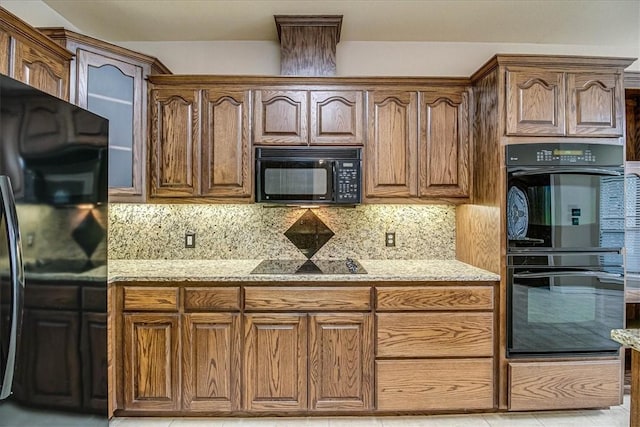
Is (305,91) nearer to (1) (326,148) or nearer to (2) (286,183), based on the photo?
(1) (326,148)

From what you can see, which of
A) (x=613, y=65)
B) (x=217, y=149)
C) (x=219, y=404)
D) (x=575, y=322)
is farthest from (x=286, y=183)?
(x=613, y=65)

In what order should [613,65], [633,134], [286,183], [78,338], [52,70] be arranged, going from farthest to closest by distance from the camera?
[633,134]
[286,183]
[613,65]
[52,70]
[78,338]

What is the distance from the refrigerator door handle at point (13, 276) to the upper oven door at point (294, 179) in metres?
1.49

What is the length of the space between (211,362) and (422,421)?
4.27 feet

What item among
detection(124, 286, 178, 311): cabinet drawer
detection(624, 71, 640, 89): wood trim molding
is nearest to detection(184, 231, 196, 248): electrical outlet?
detection(124, 286, 178, 311): cabinet drawer

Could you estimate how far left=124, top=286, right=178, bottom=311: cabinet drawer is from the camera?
89.5 inches

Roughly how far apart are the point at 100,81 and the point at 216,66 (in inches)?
35.0

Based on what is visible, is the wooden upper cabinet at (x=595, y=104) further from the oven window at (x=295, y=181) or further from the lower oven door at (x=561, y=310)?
the oven window at (x=295, y=181)

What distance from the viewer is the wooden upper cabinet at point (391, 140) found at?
103 inches

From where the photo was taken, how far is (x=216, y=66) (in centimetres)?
302

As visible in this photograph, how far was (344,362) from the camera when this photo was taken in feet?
7.52

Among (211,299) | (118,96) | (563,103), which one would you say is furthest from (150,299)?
(563,103)

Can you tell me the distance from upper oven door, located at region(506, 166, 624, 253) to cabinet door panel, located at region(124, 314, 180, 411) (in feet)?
6.88

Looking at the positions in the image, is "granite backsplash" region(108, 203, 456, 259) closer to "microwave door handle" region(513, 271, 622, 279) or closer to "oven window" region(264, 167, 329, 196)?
"oven window" region(264, 167, 329, 196)
